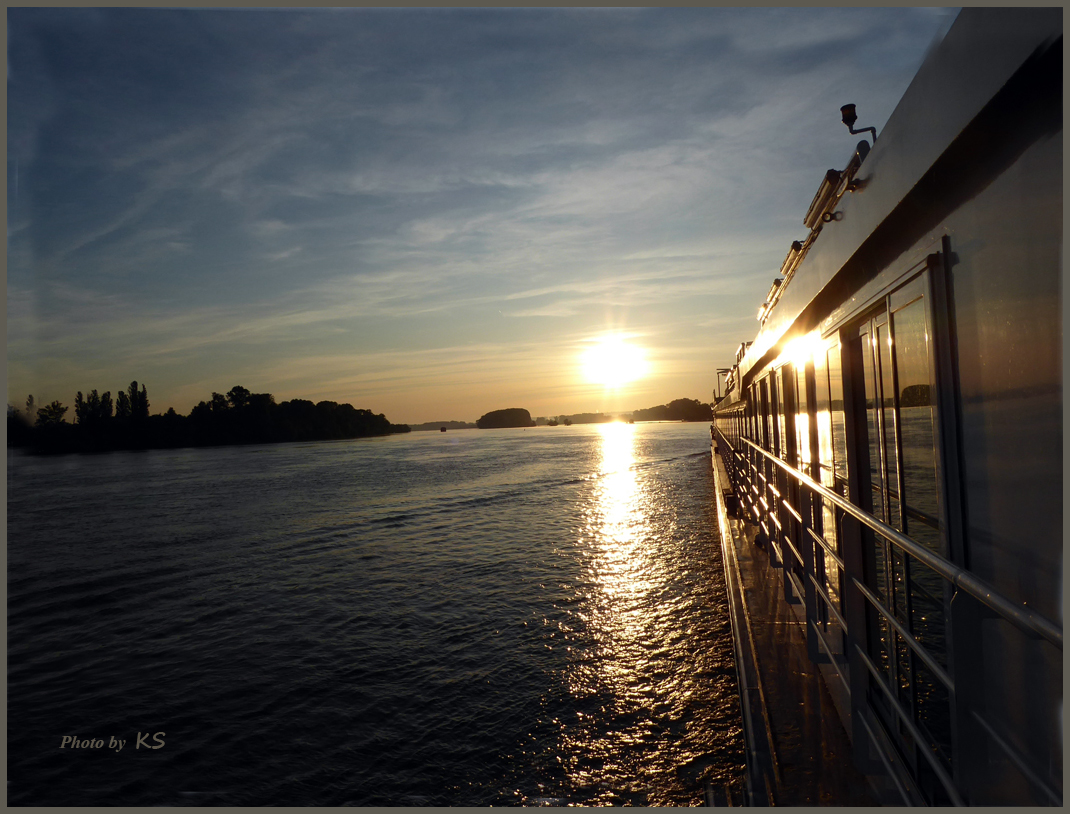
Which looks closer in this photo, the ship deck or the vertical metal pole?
the vertical metal pole

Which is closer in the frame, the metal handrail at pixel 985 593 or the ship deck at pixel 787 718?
the metal handrail at pixel 985 593

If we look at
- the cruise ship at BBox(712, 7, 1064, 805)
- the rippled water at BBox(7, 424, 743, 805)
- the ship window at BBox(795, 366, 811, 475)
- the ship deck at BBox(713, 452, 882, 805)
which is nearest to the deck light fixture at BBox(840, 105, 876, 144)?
the cruise ship at BBox(712, 7, 1064, 805)

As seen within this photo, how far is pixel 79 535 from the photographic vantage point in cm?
2316

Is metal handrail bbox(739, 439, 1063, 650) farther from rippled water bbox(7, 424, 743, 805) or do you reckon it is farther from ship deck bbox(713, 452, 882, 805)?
rippled water bbox(7, 424, 743, 805)

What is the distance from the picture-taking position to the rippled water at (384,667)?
546 cm

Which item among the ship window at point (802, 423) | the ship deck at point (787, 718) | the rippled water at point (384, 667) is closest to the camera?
the ship deck at point (787, 718)

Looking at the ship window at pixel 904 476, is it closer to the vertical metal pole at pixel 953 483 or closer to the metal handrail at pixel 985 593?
the vertical metal pole at pixel 953 483

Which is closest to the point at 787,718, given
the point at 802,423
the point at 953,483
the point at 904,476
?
the point at 904,476

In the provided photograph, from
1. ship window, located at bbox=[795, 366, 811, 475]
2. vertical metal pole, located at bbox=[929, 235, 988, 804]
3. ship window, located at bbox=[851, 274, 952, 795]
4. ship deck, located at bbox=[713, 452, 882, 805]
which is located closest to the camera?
vertical metal pole, located at bbox=[929, 235, 988, 804]

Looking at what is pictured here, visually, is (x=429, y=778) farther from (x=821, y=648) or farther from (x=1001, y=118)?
(x=1001, y=118)

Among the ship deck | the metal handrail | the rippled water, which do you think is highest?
the metal handrail

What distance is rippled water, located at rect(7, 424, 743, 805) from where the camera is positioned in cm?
546

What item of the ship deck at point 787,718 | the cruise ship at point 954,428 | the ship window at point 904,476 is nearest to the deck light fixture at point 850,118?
the cruise ship at point 954,428

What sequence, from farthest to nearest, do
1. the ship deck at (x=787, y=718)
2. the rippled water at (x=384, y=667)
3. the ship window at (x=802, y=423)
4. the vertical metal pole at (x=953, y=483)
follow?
the rippled water at (x=384, y=667), the ship window at (x=802, y=423), the ship deck at (x=787, y=718), the vertical metal pole at (x=953, y=483)
